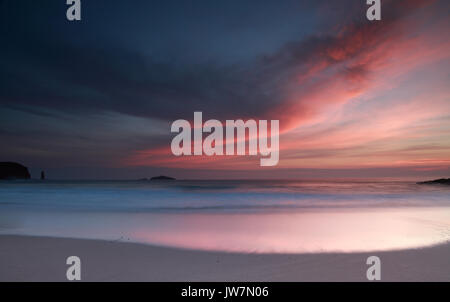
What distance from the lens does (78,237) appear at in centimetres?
666

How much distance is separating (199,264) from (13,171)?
104236mm

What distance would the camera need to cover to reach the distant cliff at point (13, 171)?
84125 millimetres

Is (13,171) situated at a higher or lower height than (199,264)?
higher

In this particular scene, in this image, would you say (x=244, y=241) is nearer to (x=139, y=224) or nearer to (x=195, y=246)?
(x=195, y=246)

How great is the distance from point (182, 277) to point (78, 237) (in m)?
3.75

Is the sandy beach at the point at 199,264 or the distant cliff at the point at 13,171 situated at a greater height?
the distant cliff at the point at 13,171

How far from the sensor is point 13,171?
87.0 metres

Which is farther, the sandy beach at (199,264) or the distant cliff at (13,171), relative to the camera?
the distant cliff at (13,171)

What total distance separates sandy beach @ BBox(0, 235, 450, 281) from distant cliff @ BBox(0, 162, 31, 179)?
98992 mm

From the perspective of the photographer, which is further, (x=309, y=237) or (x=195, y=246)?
(x=309, y=237)

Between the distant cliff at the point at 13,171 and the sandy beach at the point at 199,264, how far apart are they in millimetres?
98992

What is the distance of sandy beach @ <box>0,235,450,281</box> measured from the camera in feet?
13.6
